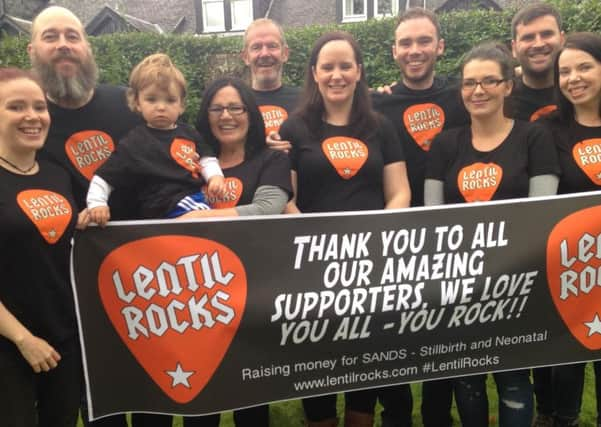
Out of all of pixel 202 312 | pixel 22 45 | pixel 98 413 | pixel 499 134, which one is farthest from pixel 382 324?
pixel 22 45

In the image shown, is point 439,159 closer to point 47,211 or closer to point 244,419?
point 244,419

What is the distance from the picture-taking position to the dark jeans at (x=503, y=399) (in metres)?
2.97

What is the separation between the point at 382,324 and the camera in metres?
2.90

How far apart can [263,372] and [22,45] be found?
853 centimetres

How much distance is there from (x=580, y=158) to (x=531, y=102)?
71 cm

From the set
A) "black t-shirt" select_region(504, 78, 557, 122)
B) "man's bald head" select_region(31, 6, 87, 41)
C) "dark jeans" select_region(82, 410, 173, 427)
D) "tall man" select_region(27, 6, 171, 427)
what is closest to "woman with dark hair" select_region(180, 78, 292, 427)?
"dark jeans" select_region(82, 410, 173, 427)

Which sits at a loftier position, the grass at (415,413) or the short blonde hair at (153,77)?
the short blonde hair at (153,77)

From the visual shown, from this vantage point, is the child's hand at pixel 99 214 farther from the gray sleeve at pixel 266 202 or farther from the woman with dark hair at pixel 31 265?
the gray sleeve at pixel 266 202

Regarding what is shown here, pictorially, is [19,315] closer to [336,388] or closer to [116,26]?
[336,388]

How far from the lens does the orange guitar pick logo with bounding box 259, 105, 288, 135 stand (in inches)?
154

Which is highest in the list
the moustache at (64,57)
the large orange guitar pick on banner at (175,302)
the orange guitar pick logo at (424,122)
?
the moustache at (64,57)

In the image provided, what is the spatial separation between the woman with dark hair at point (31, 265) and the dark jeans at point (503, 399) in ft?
6.91

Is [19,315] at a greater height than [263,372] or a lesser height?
greater

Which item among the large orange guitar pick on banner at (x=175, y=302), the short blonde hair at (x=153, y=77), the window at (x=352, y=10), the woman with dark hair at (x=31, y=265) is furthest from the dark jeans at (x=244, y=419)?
the window at (x=352, y=10)
